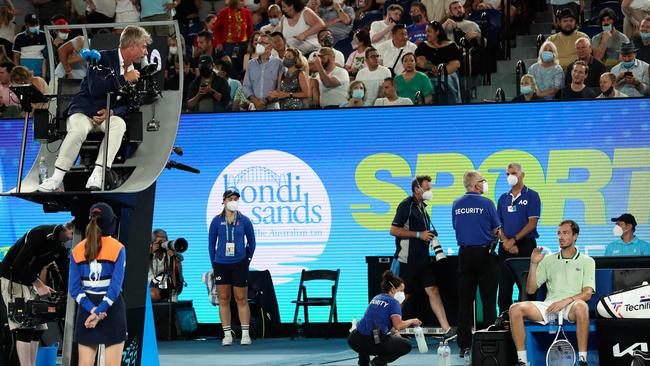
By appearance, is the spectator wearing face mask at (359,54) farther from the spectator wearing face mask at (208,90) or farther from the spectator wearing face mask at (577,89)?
the spectator wearing face mask at (577,89)

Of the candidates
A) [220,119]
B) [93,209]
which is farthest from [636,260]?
[220,119]

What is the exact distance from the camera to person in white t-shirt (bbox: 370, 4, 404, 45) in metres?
17.3

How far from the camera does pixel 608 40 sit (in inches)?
625

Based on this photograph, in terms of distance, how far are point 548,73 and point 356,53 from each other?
9.46 ft

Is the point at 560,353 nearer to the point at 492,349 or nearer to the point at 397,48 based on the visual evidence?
the point at 492,349

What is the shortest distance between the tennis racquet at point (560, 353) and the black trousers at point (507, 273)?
2.37 meters

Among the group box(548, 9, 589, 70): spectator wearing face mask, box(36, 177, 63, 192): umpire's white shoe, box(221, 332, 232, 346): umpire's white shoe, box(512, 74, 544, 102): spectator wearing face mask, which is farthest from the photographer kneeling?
box(36, 177, 63, 192): umpire's white shoe

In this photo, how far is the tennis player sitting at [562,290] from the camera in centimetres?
1087

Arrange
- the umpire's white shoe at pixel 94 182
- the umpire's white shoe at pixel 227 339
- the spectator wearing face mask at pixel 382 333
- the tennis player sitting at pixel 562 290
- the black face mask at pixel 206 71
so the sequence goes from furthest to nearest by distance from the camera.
→ the black face mask at pixel 206 71 < the umpire's white shoe at pixel 227 339 < the spectator wearing face mask at pixel 382 333 < the tennis player sitting at pixel 562 290 < the umpire's white shoe at pixel 94 182

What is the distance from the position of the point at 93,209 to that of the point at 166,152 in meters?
1.02

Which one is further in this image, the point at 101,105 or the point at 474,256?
the point at 474,256

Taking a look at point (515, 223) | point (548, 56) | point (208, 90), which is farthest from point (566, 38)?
point (208, 90)

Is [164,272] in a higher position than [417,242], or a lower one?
lower

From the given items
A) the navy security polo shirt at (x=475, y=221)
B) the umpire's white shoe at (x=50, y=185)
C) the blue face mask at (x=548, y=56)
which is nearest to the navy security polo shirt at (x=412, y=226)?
the navy security polo shirt at (x=475, y=221)
